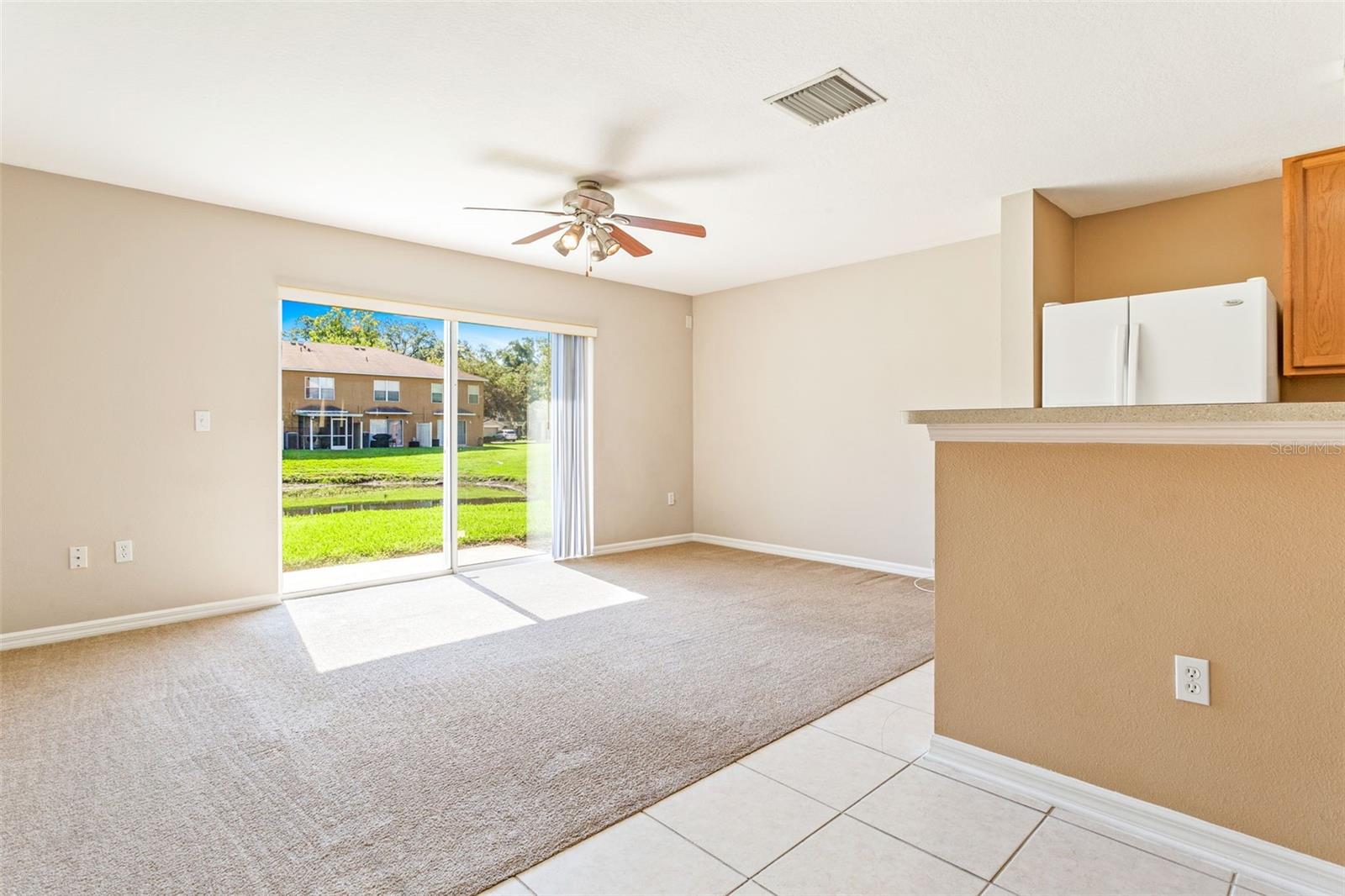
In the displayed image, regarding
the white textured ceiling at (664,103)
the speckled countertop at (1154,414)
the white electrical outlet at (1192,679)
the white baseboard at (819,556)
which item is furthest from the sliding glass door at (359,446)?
the white electrical outlet at (1192,679)

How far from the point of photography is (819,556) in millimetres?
5559

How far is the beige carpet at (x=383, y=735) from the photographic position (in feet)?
5.54

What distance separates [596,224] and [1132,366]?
2.97 metres

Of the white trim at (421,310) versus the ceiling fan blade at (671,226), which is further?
the white trim at (421,310)

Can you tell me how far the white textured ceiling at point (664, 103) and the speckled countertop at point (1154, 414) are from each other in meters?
1.38

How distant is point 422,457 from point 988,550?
410 cm

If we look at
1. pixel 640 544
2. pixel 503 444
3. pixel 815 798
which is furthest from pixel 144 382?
pixel 815 798

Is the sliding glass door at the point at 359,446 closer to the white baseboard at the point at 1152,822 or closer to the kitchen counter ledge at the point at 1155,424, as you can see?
the kitchen counter ledge at the point at 1155,424

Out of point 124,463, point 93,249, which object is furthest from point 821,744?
point 93,249

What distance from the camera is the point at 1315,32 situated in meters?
2.23

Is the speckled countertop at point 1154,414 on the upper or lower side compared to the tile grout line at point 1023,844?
upper

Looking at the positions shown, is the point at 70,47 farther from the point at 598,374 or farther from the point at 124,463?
the point at 598,374

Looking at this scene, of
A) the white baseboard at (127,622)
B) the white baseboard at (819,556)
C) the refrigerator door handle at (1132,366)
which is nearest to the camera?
the refrigerator door handle at (1132,366)

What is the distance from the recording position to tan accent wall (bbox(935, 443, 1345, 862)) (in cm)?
153
